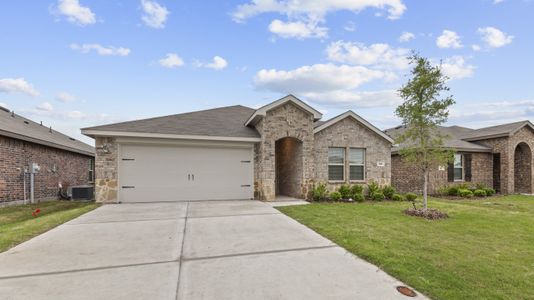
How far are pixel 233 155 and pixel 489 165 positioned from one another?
16.4 metres

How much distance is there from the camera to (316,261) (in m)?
3.98

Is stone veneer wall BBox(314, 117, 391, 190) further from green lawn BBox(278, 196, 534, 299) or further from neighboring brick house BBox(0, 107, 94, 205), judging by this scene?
neighboring brick house BBox(0, 107, 94, 205)

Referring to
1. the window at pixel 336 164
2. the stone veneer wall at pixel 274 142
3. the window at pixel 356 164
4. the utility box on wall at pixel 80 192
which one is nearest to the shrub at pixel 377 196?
the window at pixel 356 164

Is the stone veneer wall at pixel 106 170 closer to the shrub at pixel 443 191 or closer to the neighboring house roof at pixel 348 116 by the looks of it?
the neighboring house roof at pixel 348 116

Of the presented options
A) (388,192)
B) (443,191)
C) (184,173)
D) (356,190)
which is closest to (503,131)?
(443,191)

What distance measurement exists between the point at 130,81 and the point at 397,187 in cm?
1634

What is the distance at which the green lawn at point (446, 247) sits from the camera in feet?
10.5

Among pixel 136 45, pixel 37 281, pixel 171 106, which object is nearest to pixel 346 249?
pixel 37 281

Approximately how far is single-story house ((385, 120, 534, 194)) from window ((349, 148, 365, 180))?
342cm

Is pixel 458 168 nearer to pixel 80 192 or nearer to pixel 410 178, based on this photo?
pixel 410 178

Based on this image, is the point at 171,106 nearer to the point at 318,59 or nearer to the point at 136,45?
the point at 136,45

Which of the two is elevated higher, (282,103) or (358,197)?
(282,103)

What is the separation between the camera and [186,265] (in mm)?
3791

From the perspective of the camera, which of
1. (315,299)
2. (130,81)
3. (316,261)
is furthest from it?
(130,81)
